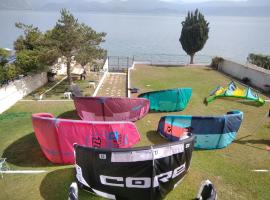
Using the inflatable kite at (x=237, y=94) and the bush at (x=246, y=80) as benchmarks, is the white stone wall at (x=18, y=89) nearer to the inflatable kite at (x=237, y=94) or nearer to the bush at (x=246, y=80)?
the inflatable kite at (x=237, y=94)

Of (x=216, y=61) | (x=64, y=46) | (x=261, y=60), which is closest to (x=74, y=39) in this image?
(x=64, y=46)

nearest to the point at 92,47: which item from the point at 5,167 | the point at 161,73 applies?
the point at 161,73

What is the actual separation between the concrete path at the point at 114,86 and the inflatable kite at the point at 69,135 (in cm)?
1167

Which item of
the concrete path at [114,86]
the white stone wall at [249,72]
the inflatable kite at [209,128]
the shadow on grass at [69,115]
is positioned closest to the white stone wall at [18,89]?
the shadow on grass at [69,115]

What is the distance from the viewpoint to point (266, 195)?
10.7 m

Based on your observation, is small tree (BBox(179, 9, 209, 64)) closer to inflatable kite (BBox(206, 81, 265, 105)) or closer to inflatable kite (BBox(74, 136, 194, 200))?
inflatable kite (BBox(206, 81, 265, 105))

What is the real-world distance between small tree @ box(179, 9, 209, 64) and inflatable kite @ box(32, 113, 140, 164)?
29.0 metres

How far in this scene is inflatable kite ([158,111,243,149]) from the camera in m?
13.8

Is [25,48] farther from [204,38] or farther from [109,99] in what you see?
[204,38]

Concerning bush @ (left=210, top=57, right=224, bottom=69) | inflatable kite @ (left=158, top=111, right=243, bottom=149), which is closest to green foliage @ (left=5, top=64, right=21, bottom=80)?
inflatable kite @ (left=158, top=111, right=243, bottom=149)

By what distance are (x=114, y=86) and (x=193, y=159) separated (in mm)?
15326

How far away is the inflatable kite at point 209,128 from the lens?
13797mm

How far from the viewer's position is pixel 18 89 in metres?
22.6

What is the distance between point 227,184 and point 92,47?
57.9 ft
